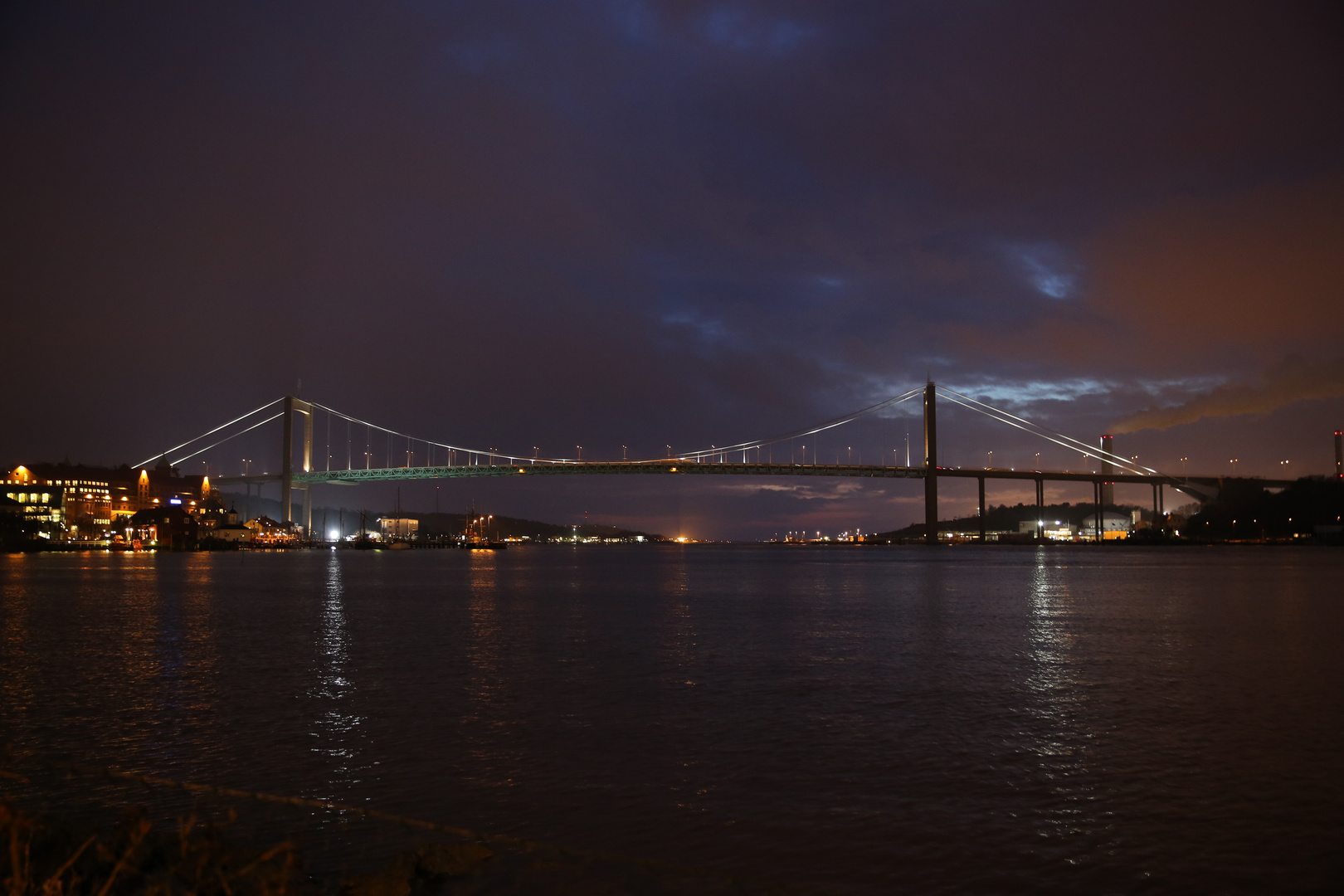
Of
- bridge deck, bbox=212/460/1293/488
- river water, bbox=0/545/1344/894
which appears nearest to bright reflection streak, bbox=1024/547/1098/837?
river water, bbox=0/545/1344/894

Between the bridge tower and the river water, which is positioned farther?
the bridge tower

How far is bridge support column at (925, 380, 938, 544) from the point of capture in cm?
7294

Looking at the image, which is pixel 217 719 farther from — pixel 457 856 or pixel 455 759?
pixel 457 856

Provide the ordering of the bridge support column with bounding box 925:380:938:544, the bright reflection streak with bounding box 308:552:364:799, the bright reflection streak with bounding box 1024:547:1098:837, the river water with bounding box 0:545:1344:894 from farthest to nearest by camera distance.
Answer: the bridge support column with bounding box 925:380:938:544, the bright reflection streak with bounding box 308:552:364:799, the bright reflection streak with bounding box 1024:547:1098:837, the river water with bounding box 0:545:1344:894

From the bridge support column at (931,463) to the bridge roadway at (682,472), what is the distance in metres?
1.17

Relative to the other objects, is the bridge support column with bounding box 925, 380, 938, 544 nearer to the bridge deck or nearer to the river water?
the bridge deck

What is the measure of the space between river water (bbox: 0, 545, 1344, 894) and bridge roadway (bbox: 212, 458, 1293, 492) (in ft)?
173

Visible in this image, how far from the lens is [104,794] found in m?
6.44

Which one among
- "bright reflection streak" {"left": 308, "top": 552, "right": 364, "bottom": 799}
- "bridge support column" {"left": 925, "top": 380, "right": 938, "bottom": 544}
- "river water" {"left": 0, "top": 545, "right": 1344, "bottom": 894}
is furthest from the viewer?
"bridge support column" {"left": 925, "top": 380, "right": 938, "bottom": 544}

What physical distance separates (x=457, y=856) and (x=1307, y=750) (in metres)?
7.18

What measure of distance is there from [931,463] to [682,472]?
1965 centimetres

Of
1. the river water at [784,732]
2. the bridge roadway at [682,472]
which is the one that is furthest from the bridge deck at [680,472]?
the river water at [784,732]

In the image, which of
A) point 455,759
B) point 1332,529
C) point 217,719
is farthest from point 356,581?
point 1332,529

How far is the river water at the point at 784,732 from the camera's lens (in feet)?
18.4
